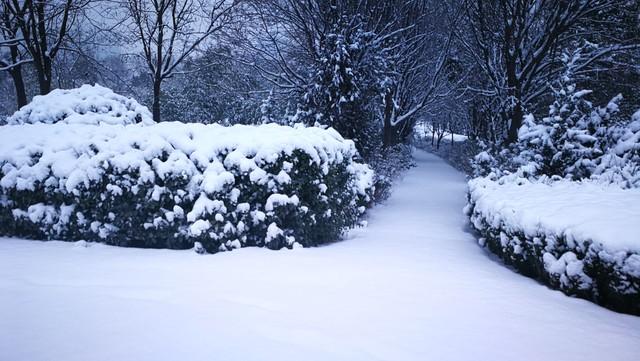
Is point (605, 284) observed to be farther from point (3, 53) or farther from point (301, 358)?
point (3, 53)

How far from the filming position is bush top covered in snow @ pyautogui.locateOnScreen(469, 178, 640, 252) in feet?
11.0

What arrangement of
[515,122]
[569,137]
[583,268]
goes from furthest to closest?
[515,122]
[569,137]
[583,268]

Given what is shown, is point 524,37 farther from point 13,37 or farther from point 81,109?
point 13,37

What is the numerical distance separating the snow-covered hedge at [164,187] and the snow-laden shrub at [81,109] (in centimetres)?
249

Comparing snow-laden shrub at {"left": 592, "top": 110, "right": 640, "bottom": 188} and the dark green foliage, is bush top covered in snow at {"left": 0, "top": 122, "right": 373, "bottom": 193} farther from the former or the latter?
snow-laden shrub at {"left": 592, "top": 110, "right": 640, "bottom": 188}

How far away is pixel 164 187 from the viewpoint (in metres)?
4.80

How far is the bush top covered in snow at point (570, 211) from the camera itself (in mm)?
3346

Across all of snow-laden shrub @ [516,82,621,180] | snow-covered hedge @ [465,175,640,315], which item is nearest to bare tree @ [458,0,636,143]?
snow-laden shrub @ [516,82,621,180]

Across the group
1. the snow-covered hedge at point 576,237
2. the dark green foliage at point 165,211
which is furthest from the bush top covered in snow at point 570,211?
the dark green foliage at point 165,211

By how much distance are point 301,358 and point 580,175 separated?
24.1 feet

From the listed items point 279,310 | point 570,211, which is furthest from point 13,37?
point 570,211

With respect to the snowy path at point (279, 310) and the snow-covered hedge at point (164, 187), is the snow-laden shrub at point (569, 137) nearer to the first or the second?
the snowy path at point (279, 310)

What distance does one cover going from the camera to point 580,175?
7.21 metres

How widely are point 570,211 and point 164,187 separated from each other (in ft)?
16.3
